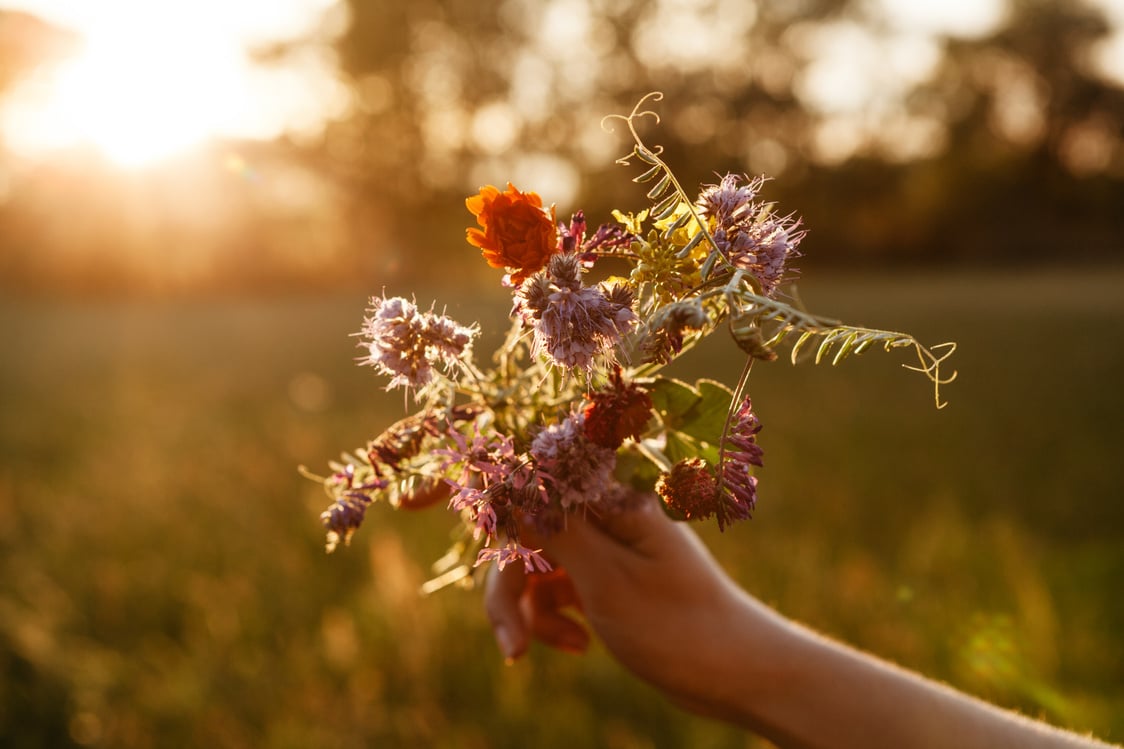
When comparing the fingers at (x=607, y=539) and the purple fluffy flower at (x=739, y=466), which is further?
the fingers at (x=607, y=539)

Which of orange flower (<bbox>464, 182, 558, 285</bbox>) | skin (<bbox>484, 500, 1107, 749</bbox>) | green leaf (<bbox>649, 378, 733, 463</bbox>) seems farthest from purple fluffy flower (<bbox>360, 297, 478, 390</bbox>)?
skin (<bbox>484, 500, 1107, 749</bbox>)

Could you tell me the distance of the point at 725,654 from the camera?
1.85 m

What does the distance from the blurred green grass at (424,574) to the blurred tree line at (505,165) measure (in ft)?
83.1

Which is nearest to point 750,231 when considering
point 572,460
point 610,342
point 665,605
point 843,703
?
point 610,342

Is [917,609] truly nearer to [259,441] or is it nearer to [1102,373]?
[259,441]

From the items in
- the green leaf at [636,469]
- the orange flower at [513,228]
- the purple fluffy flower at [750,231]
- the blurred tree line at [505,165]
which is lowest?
the orange flower at [513,228]

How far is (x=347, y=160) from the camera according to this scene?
3947 cm

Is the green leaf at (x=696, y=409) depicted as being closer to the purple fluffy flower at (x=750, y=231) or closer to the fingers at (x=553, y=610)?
the purple fluffy flower at (x=750, y=231)

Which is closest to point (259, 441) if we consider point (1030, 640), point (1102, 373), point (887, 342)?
point (1030, 640)

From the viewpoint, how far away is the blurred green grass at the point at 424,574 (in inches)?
145

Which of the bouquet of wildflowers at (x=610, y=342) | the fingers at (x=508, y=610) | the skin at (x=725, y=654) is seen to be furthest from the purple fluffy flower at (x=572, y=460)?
the fingers at (x=508, y=610)

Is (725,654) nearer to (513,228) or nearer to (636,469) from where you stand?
(636,469)

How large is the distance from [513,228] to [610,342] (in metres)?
0.18

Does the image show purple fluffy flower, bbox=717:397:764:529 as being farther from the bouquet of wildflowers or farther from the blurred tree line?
the blurred tree line
